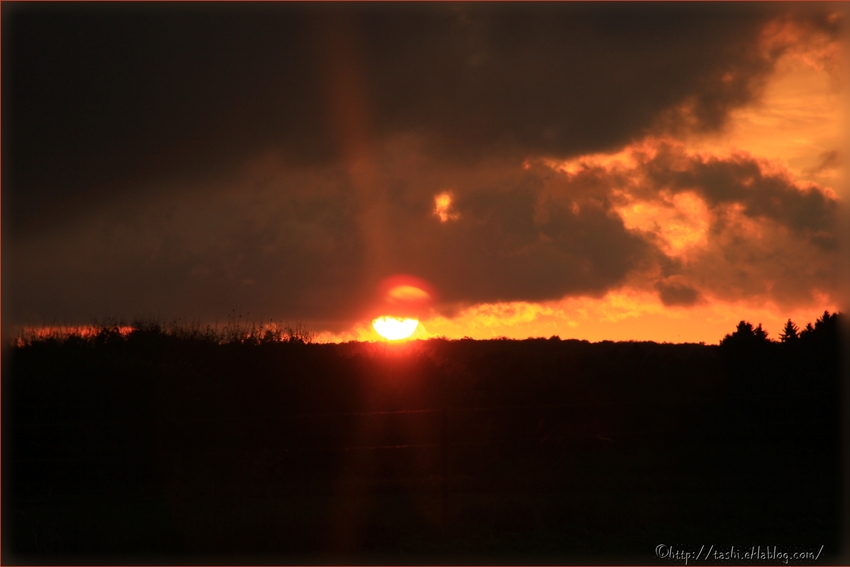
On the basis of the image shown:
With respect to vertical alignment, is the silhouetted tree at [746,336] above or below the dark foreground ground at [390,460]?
above

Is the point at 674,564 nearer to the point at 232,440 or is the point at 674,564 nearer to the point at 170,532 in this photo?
the point at 170,532

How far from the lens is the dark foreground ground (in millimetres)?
9086

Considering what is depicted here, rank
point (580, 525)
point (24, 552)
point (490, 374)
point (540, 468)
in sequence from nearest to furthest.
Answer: point (24, 552) < point (580, 525) < point (540, 468) < point (490, 374)

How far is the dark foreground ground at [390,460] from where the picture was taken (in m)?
9.09

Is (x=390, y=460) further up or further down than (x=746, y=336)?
further down

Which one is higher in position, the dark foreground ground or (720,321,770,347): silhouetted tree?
(720,321,770,347): silhouetted tree

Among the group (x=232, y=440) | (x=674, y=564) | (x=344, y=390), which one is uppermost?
(x=344, y=390)

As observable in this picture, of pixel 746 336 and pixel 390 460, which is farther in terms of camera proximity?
pixel 746 336

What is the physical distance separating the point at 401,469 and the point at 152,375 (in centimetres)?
628

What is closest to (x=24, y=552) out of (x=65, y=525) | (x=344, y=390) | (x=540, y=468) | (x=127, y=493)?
(x=65, y=525)

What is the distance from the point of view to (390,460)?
17.3m

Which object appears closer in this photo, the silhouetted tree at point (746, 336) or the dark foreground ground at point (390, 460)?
the dark foreground ground at point (390, 460)

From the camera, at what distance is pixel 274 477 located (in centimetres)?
1617

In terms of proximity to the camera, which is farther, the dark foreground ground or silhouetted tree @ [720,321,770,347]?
silhouetted tree @ [720,321,770,347]
